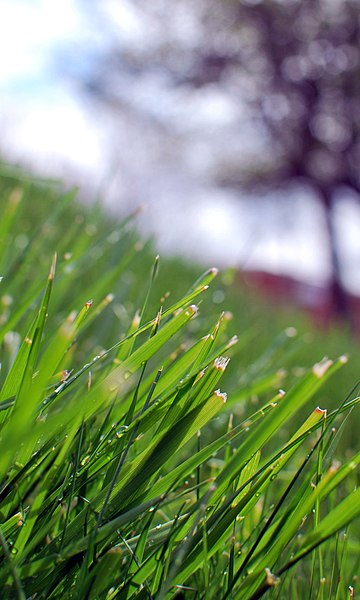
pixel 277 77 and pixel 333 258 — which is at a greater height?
pixel 277 77

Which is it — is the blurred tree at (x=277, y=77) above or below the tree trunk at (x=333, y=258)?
above

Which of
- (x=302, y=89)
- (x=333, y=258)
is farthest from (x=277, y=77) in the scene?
(x=333, y=258)

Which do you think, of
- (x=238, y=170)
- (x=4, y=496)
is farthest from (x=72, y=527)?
(x=238, y=170)

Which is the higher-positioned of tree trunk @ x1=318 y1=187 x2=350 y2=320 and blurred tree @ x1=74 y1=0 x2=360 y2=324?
blurred tree @ x1=74 y1=0 x2=360 y2=324

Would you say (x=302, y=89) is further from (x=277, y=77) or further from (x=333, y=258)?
(x=333, y=258)

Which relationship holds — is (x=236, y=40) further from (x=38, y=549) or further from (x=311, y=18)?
(x=38, y=549)

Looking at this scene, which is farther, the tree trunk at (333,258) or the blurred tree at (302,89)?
the tree trunk at (333,258)

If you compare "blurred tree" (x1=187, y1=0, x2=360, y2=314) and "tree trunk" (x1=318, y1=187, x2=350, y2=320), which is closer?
"blurred tree" (x1=187, y1=0, x2=360, y2=314)

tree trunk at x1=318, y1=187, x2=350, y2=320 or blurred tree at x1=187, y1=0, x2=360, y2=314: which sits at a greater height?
blurred tree at x1=187, y1=0, x2=360, y2=314
